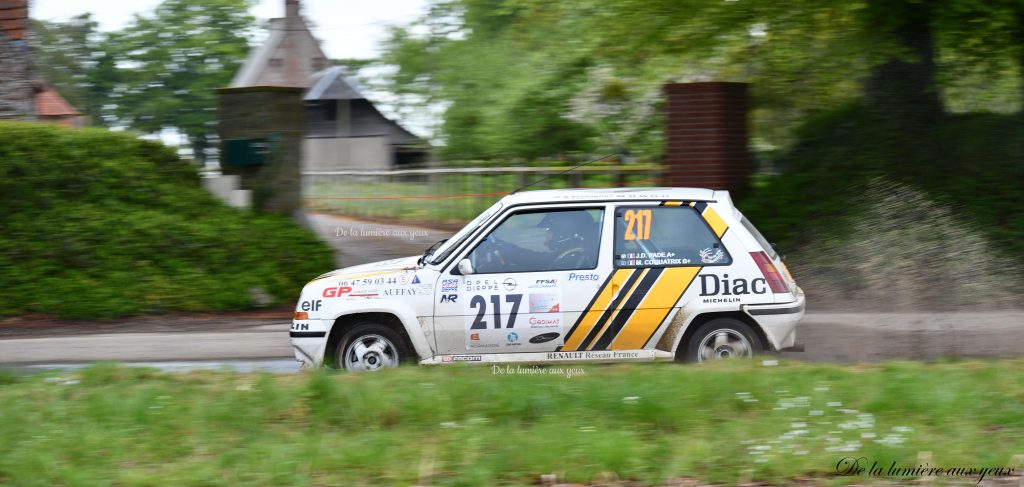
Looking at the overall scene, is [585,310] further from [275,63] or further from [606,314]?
[275,63]

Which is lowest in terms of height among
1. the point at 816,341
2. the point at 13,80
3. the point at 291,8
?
the point at 816,341

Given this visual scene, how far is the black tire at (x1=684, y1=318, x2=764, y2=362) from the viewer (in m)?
8.35

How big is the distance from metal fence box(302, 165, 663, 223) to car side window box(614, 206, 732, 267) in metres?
7.46

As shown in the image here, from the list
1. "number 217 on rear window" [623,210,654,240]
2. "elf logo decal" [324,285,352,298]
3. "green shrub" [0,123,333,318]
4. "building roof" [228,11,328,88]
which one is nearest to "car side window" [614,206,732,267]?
"number 217 on rear window" [623,210,654,240]

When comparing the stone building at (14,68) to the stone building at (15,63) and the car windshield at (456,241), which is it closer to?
the stone building at (15,63)

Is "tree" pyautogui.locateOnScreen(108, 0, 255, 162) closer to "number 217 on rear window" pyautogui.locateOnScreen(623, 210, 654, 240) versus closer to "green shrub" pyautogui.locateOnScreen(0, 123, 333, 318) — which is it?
"green shrub" pyautogui.locateOnScreen(0, 123, 333, 318)

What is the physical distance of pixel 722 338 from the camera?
27.5 feet

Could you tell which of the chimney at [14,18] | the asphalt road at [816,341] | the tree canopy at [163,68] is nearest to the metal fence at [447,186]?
the chimney at [14,18]

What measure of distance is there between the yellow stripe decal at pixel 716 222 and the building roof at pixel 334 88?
3669 cm

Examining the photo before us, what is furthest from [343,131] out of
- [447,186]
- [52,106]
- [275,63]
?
[447,186]

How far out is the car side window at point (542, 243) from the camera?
841 centimetres

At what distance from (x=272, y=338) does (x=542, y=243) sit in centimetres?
425

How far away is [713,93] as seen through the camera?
46.2 ft

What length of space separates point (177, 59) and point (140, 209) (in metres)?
40.3
